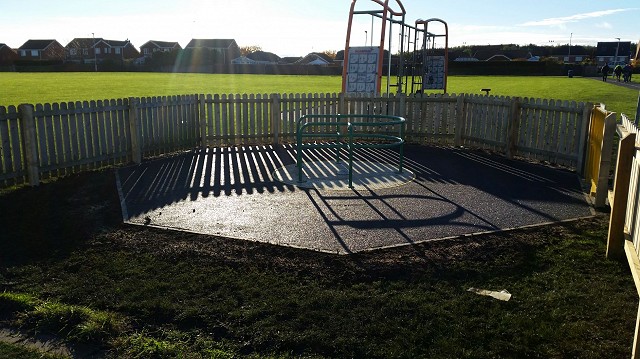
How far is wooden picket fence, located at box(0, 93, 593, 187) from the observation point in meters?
9.28

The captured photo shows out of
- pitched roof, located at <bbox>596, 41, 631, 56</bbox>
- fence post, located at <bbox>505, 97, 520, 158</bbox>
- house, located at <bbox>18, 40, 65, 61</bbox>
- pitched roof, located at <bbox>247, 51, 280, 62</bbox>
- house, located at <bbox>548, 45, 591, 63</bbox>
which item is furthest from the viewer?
house, located at <bbox>18, 40, 65, 61</bbox>

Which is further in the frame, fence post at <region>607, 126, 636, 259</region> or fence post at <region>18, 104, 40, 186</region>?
fence post at <region>18, 104, 40, 186</region>

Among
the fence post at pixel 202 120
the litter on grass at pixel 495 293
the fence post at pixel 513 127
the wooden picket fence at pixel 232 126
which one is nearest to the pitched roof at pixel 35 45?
the wooden picket fence at pixel 232 126

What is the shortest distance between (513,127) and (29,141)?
9.75 meters

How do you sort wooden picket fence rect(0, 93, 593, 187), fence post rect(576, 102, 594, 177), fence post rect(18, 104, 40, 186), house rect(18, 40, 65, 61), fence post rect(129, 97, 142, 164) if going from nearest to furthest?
fence post rect(18, 104, 40, 186) → wooden picket fence rect(0, 93, 593, 187) → fence post rect(576, 102, 594, 177) → fence post rect(129, 97, 142, 164) → house rect(18, 40, 65, 61)

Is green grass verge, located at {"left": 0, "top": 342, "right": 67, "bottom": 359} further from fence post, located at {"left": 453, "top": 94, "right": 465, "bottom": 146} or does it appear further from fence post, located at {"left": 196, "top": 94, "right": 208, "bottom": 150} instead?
fence post, located at {"left": 453, "top": 94, "right": 465, "bottom": 146}

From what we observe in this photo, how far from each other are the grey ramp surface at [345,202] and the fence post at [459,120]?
167 centimetres

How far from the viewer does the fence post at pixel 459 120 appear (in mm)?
13148

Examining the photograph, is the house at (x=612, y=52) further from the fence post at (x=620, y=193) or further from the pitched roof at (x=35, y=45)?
the pitched roof at (x=35, y=45)

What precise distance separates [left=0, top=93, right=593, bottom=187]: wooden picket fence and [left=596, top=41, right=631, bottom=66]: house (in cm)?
9458

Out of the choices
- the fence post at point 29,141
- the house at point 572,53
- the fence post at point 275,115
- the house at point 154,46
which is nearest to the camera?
the fence post at point 29,141

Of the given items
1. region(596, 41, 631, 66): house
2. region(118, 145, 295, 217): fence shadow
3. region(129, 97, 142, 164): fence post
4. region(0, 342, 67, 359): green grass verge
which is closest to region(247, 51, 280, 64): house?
region(596, 41, 631, 66): house

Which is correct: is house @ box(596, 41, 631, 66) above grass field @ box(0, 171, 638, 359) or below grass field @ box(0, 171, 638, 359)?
above

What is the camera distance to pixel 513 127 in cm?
1180
